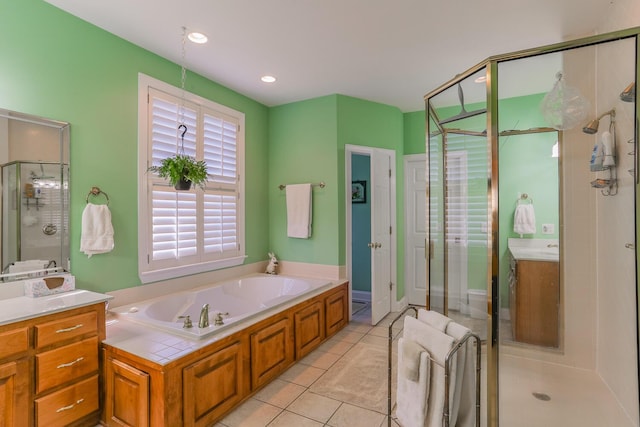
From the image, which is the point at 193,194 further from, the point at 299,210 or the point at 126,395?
Result: the point at 126,395

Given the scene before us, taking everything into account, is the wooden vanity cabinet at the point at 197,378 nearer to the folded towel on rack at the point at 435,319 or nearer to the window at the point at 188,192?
the window at the point at 188,192

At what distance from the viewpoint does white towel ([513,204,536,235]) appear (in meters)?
2.29

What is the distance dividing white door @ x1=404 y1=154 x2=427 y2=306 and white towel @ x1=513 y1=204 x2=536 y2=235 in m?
2.06

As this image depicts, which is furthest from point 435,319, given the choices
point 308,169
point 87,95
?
point 87,95

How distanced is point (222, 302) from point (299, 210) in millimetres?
1371

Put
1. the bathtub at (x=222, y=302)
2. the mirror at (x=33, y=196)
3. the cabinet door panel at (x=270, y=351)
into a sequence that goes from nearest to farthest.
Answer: the mirror at (x=33, y=196), the bathtub at (x=222, y=302), the cabinet door panel at (x=270, y=351)

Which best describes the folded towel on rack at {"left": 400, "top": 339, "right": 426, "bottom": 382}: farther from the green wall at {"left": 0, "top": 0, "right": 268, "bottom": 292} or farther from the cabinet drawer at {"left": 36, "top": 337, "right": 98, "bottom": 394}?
the green wall at {"left": 0, "top": 0, "right": 268, "bottom": 292}

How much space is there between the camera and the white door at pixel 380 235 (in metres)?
3.76

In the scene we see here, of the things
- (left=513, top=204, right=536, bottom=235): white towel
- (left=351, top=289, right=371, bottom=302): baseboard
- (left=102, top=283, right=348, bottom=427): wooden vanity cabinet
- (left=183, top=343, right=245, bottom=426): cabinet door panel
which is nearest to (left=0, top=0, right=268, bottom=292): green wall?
(left=102, top=283, right=348, bottom=427): wooden vanity cabinet

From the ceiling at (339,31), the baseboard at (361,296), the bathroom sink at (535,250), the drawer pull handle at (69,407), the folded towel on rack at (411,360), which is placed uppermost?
the ceiling at (339,31)

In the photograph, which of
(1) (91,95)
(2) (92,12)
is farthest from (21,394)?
(2) (92,12)

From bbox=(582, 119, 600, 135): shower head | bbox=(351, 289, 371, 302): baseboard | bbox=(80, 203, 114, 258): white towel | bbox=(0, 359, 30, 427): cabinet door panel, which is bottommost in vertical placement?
bbox=(351, 289, 371, 302): baseboard

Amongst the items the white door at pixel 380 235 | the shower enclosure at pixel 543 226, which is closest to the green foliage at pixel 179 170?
the shower enclosure at pixel 543 226

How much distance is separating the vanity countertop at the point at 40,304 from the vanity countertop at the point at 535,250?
299 centimetres
